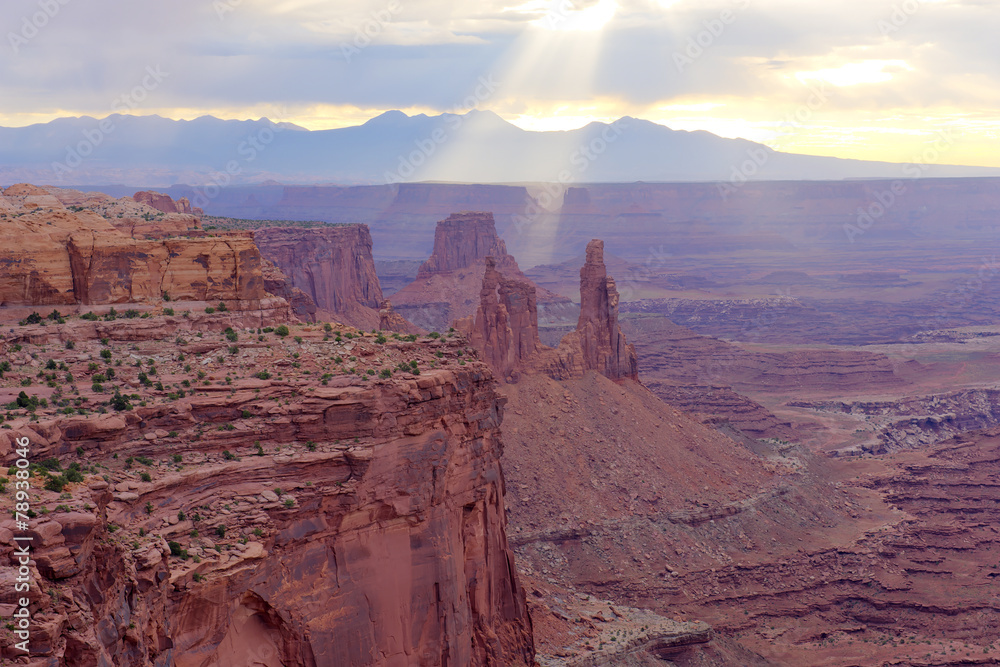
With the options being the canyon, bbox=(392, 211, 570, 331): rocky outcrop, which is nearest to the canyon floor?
the canyon

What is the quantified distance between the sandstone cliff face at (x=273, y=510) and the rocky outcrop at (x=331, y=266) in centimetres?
6612

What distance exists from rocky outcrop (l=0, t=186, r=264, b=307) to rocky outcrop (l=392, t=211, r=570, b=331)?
107 meters

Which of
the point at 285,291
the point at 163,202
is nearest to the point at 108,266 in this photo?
the point at 285,291

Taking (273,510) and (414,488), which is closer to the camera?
(273,510)

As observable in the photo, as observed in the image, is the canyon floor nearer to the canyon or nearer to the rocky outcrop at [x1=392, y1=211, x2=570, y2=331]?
the canyon

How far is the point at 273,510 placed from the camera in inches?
953

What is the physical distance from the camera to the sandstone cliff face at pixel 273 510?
19719 mm

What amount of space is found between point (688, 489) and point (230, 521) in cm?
4944

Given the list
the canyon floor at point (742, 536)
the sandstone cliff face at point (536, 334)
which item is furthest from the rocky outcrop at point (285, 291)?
the canyon floor at point (742, 536)

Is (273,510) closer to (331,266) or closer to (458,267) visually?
(331,266)

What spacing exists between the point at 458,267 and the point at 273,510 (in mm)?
129446

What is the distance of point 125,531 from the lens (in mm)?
20938

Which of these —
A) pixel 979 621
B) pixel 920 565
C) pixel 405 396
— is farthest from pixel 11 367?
pixel 920 565

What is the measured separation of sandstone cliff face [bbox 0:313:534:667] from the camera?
64.7ft
